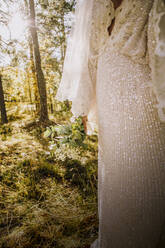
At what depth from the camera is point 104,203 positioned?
0.80 meters

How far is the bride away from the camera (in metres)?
0.60

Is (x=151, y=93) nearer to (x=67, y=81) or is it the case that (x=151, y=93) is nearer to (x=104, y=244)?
(x=67, y=81)

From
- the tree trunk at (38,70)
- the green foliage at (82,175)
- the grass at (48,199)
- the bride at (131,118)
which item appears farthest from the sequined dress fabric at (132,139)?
the tree trunk at (38,70)

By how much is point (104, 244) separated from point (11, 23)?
19.4ft

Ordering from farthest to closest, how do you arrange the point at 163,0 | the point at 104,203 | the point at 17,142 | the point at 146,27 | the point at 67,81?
the point at 17,142, the point at 67,81, the point at 104,203, the point at 146,27, the point at 163,0

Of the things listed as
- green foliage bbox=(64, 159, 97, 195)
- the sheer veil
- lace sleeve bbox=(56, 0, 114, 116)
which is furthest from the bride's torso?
green foliage bbox=(64, 159, 97, 195)

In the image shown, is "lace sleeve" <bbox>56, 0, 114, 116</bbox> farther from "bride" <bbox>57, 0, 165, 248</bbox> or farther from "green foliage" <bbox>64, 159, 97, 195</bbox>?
"green foliage" <bbox>64, 159, 97, 195</bbox>

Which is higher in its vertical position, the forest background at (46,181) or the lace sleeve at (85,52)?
the lace sleeve at (85,52)

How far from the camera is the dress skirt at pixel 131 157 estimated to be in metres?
0.62

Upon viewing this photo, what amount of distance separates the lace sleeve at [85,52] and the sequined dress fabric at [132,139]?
0.11 meters

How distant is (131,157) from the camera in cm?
68

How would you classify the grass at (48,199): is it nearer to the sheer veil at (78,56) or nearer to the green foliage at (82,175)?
the green foliage at (82,175)

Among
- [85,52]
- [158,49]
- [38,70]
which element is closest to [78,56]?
[85,52]

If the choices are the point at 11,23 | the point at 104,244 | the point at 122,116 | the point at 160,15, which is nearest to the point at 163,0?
the point at 160,15
